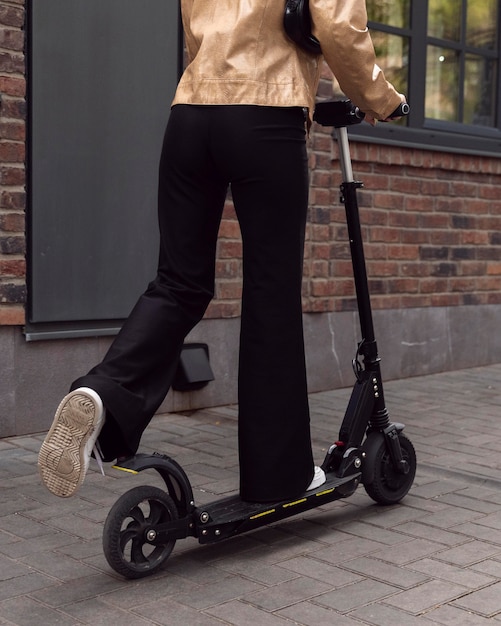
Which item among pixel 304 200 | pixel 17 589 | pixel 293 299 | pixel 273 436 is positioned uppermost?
pixel 304 200

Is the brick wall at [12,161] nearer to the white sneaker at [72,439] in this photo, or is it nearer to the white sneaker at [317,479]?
the white sneaker at [317,479]

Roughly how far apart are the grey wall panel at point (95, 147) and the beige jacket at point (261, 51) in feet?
5.93

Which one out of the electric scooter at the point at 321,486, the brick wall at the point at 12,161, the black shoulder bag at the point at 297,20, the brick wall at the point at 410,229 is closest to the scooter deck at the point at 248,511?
the electric scooter at the point at 321,486

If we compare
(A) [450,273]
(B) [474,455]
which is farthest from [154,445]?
(A) [450,273]

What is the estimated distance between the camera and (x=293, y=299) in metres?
3.34

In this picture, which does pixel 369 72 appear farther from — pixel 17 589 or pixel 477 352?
pixel 477 352

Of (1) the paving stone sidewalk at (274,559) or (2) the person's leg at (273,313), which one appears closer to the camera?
(1) the paving stone sidewalk at (274,559)

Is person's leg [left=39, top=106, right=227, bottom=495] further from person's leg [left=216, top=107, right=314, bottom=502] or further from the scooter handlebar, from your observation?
the scooter handlebar

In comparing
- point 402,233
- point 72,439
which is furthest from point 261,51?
point 402,233

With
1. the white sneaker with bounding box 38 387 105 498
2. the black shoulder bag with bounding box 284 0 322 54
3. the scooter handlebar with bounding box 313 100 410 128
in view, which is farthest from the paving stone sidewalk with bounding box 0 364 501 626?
the black shoulder bag with bounding box 284 0 322 54

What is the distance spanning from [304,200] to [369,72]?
431 mm

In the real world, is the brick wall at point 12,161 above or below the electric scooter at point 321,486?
above

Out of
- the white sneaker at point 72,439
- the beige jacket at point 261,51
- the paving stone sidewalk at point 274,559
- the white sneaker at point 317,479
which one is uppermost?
the beige jacket at point 261,51

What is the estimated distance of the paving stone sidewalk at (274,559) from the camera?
2.85 metres
